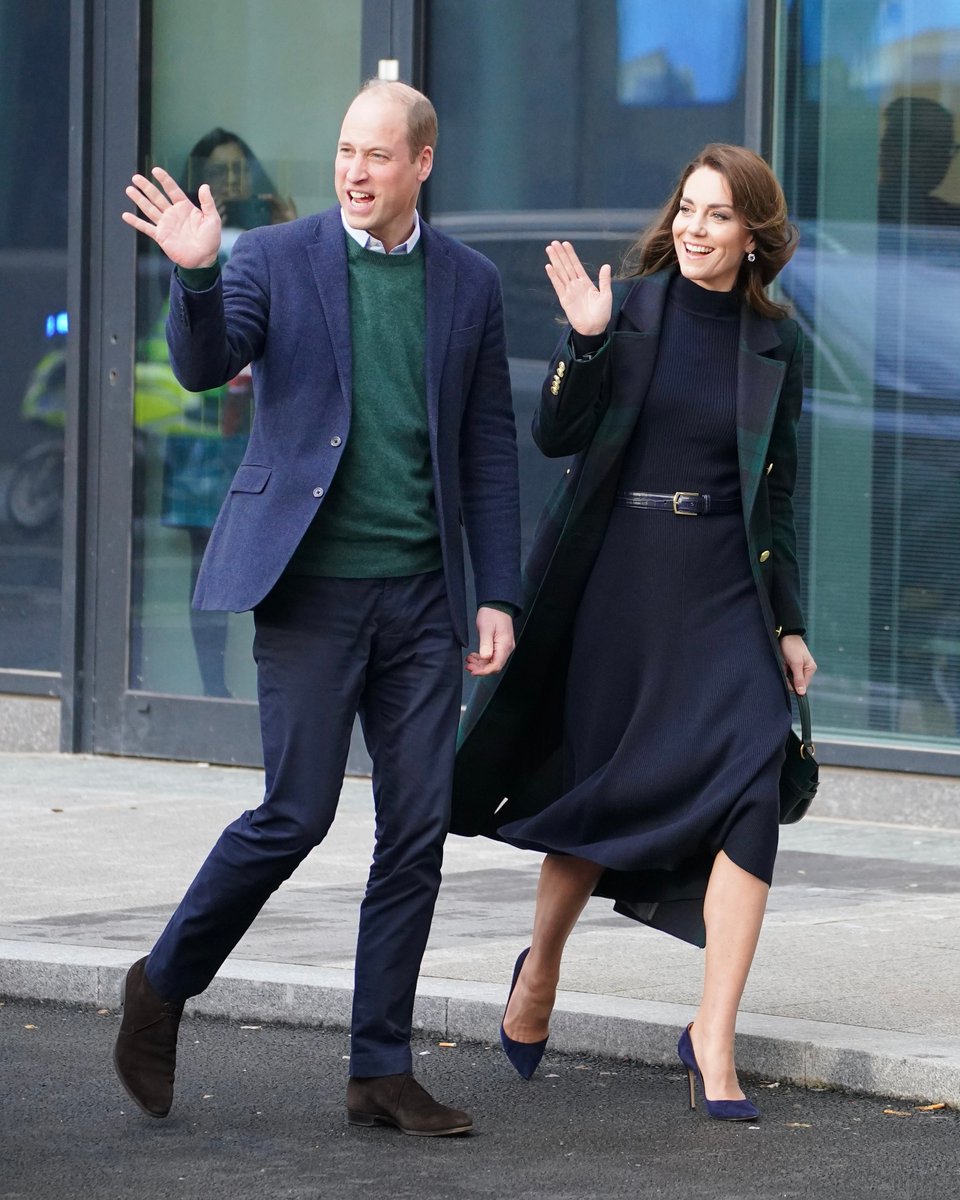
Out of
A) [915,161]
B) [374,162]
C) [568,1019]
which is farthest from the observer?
[915,161]

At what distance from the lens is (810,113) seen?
891 centimetres

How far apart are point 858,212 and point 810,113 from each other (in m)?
0.41

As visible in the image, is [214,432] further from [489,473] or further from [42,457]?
[489,473]

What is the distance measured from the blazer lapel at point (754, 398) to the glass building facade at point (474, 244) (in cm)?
367

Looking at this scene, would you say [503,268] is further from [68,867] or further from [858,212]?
[68,867]

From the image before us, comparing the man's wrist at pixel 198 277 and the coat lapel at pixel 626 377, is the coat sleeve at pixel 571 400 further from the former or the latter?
the man's wrist at pixel 198 277

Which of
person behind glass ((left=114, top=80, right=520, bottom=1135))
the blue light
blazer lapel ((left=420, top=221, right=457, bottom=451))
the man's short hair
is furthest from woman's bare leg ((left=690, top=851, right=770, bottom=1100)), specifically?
the blue light

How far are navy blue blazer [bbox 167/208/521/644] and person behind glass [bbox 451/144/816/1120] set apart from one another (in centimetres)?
19

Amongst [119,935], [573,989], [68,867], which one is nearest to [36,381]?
[68,867]

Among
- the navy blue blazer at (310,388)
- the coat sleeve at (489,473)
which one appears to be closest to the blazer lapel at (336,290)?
the navy blue blazer at (310,388)

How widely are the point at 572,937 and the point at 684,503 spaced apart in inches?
75.6

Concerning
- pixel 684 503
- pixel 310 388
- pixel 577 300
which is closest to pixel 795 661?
pixel 684 503

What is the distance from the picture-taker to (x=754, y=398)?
508 centimetres

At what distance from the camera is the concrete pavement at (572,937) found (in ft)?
17.9
